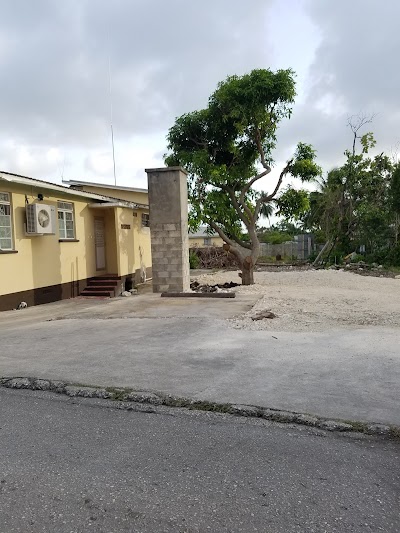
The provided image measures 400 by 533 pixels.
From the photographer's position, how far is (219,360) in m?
5.56

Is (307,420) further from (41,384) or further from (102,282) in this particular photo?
(102,282)

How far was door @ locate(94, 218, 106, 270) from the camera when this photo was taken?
15.0 metres

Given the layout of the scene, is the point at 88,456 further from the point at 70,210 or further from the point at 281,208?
the point at 281,208

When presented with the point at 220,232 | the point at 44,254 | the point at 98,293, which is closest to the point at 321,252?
the point at 220,232

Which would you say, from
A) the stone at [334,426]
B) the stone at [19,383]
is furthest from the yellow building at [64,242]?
the stone at [334,426]

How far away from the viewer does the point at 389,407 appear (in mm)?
3885

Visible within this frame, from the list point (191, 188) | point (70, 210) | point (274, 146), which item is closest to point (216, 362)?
point (70, 210)

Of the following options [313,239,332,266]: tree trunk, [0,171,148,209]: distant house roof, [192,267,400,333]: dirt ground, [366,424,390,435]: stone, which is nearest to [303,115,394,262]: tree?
[313,239,332,266]: tree trunk

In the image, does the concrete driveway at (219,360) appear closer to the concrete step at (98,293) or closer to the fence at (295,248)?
the concrete step at (98,293)

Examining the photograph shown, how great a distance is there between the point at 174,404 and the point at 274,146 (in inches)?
526

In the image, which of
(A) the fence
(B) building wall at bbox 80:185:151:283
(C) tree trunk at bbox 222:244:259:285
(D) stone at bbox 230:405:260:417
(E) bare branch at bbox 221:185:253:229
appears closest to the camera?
(D) stone at bbox 230:405:260:417

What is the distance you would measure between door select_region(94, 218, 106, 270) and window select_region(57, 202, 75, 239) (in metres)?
1.37

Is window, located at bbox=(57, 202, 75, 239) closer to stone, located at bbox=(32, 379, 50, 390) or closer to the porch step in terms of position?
the porch step

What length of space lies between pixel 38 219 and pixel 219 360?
25.4ft
